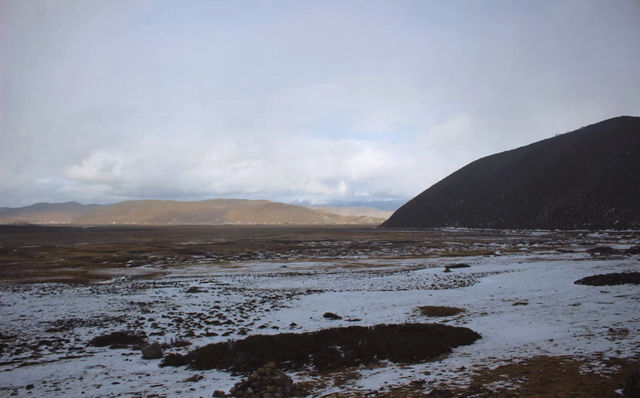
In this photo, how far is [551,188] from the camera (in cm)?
11838

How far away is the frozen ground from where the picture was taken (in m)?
11.5

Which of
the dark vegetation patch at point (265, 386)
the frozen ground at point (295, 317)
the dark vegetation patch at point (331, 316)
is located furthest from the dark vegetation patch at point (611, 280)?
the dark vegetation patch at point (265, 386)

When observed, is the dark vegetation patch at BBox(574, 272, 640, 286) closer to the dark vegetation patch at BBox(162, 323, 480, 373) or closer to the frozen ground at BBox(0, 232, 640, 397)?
the frozen ground at BBox(0, 232, 640, 397)

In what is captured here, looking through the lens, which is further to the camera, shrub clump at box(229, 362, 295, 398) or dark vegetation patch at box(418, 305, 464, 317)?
dark vegetation patch at box(418, 305, 464, 317)

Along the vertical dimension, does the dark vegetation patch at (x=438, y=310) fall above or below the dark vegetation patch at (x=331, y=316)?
above

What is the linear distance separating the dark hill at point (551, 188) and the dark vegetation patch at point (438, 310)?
90974mm

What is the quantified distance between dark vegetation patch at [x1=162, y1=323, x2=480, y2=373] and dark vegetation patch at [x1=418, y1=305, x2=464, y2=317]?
3433 mm

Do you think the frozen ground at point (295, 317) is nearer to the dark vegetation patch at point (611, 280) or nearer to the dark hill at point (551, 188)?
the dark vegetation patch at point (611, 280)

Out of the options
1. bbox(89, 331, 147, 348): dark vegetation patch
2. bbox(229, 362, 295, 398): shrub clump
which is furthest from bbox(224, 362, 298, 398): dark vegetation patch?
bbox(89, 331, 147, 348): dark vegetation patch

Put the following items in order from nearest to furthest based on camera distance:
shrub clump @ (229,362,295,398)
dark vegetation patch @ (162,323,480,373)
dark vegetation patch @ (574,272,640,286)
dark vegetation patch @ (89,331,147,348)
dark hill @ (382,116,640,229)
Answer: shrub clump @ (229,362,295,398), dark vegetation patch @ (162,323,480,373), dark vegetation patch @ (89,331,147,348), dark vegetation patch @ (574,272,640,286), dark hill @ (382,116,640,229)

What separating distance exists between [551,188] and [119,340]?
129457 mm

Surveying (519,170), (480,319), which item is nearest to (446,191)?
(519,170)

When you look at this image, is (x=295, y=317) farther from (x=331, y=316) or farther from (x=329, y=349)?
(x=329, y=349)

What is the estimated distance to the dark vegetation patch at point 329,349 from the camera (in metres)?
12.7
